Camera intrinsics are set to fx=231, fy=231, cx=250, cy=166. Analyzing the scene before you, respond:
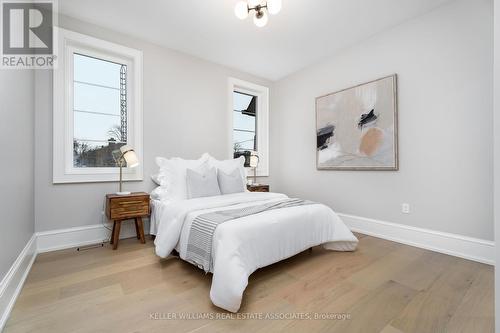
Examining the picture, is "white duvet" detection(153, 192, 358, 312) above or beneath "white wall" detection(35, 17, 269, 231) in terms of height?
beneath

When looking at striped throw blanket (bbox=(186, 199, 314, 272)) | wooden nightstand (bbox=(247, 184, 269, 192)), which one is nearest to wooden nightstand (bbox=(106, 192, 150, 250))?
striped throw blanket (bbox=(186, 199, 314, 272))

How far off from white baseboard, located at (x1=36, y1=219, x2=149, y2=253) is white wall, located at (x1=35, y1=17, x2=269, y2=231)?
69 millimetres

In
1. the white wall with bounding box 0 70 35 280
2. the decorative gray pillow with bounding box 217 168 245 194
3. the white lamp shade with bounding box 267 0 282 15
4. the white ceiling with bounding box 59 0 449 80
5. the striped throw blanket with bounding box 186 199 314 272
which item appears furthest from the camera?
the decorative gray pillow with bounding box 217 168 245 194

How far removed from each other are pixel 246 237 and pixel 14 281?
171cm

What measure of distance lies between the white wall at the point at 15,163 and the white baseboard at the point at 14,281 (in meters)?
0.06

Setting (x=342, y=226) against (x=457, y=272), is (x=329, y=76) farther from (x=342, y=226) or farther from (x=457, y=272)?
(x=457, y=272)

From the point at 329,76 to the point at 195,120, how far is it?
2290mm

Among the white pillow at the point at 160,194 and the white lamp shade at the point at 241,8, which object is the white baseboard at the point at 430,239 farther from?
the white lamp shade at the point at 241,8

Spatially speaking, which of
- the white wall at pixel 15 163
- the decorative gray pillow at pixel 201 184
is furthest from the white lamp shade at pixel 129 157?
the white wall at pixel 15 163

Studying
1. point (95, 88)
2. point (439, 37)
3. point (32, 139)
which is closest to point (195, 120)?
point (95, 88)

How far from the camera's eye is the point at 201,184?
286 cm

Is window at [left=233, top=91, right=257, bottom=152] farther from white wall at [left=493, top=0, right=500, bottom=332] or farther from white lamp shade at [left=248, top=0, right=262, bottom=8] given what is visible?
white wall at [left=493, top=0, right=500, bottom=332]

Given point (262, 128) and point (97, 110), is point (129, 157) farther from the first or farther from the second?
point (262, 128)

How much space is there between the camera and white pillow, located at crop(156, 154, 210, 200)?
288cm
